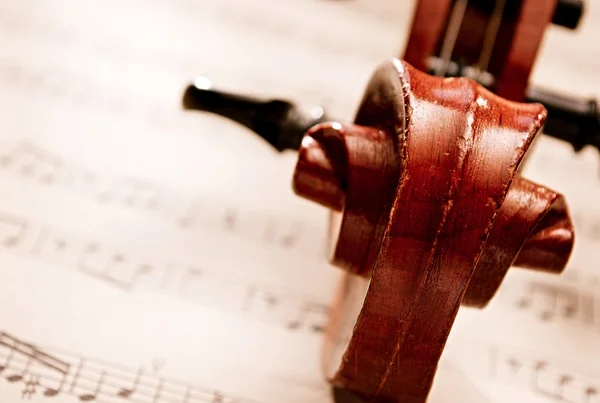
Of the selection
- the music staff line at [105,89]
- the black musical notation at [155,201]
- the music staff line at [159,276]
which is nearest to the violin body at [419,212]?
the music staff line at [159,276]

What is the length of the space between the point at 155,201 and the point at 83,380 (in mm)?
300

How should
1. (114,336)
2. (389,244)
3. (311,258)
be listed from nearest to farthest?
(389,244)
(114,336)
(311,258)

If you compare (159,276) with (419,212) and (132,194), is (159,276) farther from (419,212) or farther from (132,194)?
(419,212)

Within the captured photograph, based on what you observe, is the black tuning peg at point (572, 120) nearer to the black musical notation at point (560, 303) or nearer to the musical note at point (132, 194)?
the black musical notation at point (560, 303)

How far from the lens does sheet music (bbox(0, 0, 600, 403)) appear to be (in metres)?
0.65

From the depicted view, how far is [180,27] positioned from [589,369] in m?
0.90

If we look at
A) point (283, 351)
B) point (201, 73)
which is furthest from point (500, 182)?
point (201, 73)

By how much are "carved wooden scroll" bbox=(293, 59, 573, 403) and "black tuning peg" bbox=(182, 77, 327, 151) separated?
0.39 ft

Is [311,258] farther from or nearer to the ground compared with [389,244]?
nearer to the ground

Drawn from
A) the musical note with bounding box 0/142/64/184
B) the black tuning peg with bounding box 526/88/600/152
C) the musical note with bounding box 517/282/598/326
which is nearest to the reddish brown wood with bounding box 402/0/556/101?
the black tuning peg with bounding box 526/88/600/152

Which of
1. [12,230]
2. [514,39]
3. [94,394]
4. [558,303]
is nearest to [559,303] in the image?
[558,303]

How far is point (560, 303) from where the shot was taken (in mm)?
811

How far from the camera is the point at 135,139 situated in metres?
0.95

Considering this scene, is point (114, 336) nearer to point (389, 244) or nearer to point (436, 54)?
point (389, 244)
